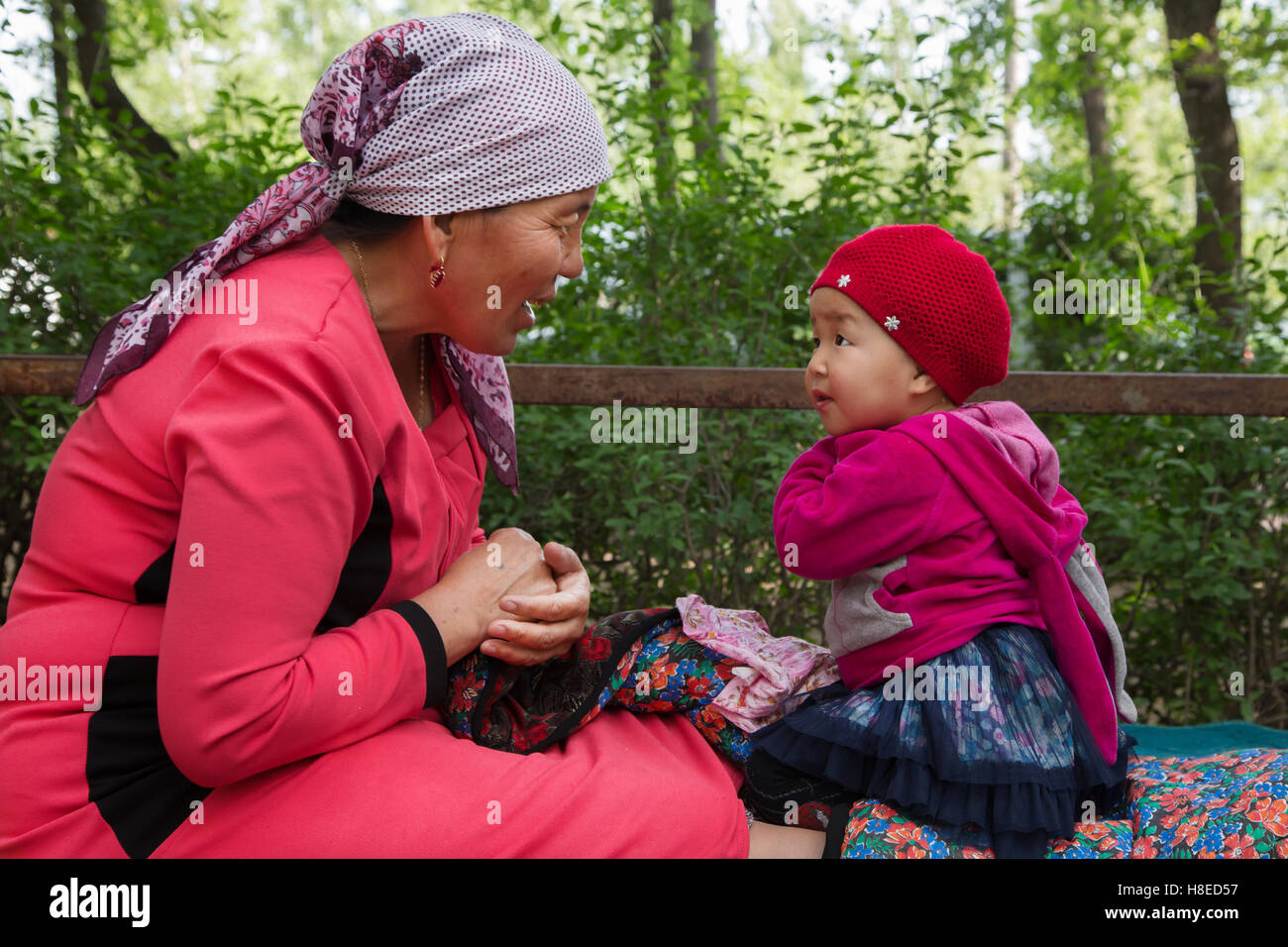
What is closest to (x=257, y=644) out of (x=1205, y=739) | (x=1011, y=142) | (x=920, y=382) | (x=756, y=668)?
(x=756, y=668)

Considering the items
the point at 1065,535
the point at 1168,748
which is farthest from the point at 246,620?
the point at 1168,748

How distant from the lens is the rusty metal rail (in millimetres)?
2549

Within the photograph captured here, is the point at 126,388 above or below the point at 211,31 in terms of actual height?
below

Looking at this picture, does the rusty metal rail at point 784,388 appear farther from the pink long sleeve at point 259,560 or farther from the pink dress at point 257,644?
the pink long sleeve at point 259,560

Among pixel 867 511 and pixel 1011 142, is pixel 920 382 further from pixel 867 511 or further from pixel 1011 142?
pixel 1011 142

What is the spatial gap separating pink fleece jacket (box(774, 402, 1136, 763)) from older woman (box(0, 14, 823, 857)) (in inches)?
15.5

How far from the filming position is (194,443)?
1.33m

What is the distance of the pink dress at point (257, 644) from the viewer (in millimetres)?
1343

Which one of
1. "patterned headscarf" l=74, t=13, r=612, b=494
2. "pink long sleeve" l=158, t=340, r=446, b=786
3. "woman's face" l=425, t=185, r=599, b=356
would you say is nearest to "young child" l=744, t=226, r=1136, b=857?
"woman's face" l=425, t=185, r=599, b=356

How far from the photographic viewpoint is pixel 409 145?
5.09ft

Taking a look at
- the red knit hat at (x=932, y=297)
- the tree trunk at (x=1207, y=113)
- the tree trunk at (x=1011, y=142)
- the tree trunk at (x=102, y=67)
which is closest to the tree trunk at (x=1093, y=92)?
the tree trunk at (x=1011, y=142)

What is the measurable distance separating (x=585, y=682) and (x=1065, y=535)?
2.84ft

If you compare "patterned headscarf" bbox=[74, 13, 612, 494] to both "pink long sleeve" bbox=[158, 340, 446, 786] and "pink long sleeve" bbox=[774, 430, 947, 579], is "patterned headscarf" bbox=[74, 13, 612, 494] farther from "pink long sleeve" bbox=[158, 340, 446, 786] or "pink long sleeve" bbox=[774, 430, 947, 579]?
"pink long sleeve" bbox=[774, 430, 947, 579]
